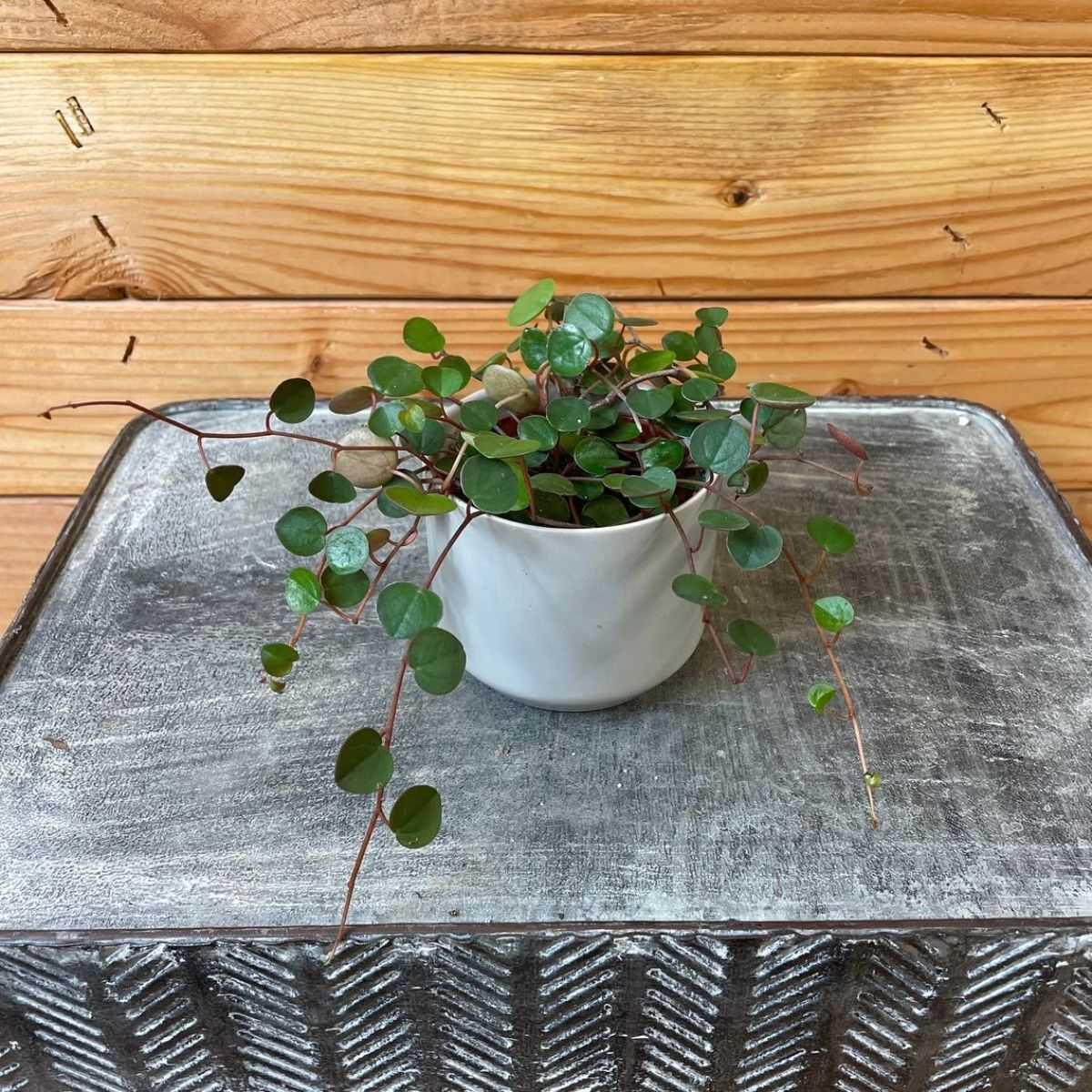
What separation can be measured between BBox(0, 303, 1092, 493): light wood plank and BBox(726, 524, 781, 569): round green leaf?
536mm

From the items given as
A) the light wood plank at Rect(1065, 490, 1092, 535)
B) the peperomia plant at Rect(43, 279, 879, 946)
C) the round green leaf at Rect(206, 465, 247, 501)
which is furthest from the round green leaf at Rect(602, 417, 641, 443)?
the light wood plank at Rect(1065, 490, 1092, 535)

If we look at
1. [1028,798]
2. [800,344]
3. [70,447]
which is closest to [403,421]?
[1028,798]

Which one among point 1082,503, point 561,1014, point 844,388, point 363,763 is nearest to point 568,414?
point 363,763

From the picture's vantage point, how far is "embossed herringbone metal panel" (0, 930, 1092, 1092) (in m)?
0.51

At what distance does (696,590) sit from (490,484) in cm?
13

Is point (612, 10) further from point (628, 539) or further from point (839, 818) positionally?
point (839, 818)

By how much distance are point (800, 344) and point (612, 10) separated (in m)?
0.39

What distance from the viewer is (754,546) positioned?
0.55 metres

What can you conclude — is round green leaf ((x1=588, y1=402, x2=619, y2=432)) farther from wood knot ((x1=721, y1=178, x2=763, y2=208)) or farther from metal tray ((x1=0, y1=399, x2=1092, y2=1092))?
wood knot ((x1=721, y1=178, x2=763, y2=208))

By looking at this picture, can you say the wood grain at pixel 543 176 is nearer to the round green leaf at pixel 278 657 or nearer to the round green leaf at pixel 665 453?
Answer: the round green leaf at pixel 665 453

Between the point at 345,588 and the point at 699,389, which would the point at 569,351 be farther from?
the point at 345,588

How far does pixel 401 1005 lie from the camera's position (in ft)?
1.76

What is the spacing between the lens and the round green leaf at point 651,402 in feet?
1.88

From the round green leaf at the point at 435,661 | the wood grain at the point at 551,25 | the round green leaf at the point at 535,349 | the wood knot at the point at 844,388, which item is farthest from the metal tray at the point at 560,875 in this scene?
the wood grain at the point at 551,25
